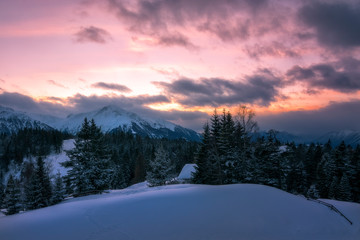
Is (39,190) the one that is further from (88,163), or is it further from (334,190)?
(334,190)

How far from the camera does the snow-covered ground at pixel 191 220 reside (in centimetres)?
1052

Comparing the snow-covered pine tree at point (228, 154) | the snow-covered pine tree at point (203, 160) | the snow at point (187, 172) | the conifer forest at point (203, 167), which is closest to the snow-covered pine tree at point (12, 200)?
the conifer forest at point (203, 167)

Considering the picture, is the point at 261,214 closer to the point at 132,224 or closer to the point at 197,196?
the point at 197,196

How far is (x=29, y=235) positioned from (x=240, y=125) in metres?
26.0

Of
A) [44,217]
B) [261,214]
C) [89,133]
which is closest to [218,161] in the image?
[261,214]

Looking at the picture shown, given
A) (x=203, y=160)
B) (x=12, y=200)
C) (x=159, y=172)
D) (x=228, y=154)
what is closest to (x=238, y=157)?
(x=228, y=154)

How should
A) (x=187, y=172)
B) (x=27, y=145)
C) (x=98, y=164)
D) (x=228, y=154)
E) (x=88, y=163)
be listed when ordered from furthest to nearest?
(x=27, y=145)
(x=187, y=172)
(x=228, y=154)
(x=98, y=164)
(x=88, y=163)

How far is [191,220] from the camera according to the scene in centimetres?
1180

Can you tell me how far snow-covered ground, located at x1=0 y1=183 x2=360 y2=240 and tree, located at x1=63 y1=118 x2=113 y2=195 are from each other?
42.3ft

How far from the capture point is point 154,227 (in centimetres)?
1102

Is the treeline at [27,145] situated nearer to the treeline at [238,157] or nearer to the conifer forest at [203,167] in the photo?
the conifer forest at [203,167]

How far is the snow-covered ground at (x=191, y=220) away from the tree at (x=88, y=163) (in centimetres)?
1291

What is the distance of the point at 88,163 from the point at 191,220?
19756mm

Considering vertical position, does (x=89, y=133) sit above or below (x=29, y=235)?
above
